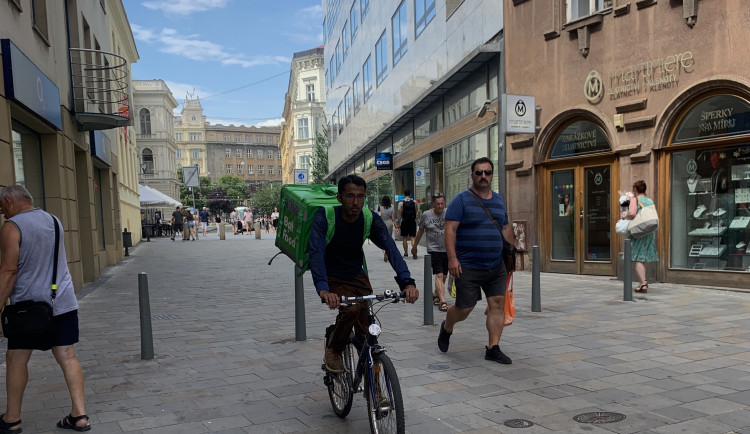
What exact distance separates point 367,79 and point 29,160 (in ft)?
70.1

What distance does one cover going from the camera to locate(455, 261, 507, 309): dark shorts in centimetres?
513

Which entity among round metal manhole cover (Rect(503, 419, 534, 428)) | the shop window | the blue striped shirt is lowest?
round metal manhole cover (Rect(503, 419, 534, 428))

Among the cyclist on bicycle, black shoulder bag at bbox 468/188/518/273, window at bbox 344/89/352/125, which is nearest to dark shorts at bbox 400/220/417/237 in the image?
black shoulder bag at bbox 468/188/518/273

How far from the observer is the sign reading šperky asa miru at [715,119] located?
8805 mm

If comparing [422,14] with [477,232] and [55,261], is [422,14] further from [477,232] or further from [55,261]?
[55,261]

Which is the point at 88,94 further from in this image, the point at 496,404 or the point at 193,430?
the point at 496,404

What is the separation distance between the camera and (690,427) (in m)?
3.59

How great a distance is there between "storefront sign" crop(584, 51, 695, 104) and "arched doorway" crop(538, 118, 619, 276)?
2.28ft

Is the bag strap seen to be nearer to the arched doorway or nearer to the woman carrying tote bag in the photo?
the woman carrying tote bag

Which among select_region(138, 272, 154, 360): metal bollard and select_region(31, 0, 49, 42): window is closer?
select_region(138, 272, 154, 360): metal bollard

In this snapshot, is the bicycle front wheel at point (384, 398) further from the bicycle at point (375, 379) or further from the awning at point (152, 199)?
Answer: the awning at point (152, 199)

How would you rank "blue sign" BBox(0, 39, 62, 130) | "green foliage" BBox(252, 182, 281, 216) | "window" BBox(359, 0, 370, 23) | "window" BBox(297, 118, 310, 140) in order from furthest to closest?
1. "green foliage" BBox(252, 182, 281, 216)
2. "window" BBox(297, 118, 310, 140)
3. "window" BBox(359, 0, 370, 23)
4. "blue sign" BBox(0, 39, 62, 130)

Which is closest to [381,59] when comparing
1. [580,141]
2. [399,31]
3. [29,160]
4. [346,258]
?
[399,31]

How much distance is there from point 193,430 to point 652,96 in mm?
9117
